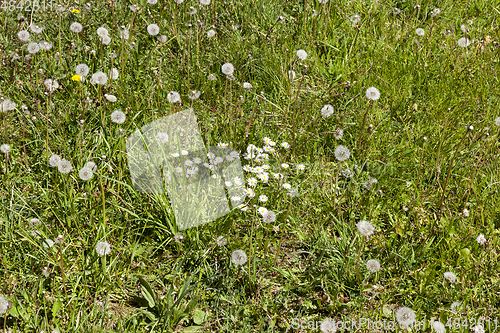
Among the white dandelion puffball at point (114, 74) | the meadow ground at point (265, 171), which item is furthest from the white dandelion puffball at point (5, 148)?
the white dandelion puffball at point (114, 74)

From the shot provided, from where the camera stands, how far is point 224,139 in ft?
8.26

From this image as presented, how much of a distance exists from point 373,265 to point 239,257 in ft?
2.00

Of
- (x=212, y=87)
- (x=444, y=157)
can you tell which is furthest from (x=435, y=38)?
(x=212, y=87)

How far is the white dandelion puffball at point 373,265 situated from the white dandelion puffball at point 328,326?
29 centimetres

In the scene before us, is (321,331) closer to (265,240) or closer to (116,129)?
(265,240)

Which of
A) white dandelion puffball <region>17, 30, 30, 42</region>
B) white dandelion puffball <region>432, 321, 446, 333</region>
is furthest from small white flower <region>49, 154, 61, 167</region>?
white dandelion puffball <region>432, 321, 446, 333</region>

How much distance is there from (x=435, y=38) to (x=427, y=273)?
6.67ft

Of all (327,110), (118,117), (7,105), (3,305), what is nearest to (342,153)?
(327,110)

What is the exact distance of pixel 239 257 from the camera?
191 centimetres

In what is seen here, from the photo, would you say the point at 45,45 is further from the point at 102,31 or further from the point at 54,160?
the point at 54,160

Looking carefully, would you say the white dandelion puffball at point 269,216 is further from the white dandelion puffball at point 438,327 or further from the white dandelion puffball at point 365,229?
the white dandelion puffball at point 438,327

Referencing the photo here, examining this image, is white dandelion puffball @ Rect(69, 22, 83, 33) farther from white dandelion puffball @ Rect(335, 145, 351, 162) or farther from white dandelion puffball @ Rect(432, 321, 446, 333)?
white dandelion puffball @ Rect(432, 321, 446, 333)

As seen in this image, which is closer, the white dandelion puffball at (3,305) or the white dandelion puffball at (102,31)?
the white dandelion puffball at (3,305)

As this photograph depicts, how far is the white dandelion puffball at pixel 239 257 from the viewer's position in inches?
75.1
